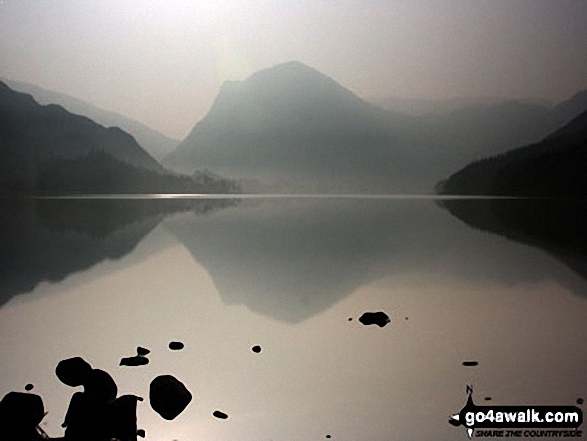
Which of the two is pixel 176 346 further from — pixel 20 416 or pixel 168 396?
pixel 20 416

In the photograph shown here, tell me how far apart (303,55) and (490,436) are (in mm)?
1330

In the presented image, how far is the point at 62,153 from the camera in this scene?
2068mm

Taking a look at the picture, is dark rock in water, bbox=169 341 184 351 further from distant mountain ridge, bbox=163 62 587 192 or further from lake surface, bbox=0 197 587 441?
distant mountain ridge, bbox=163 62 587 192

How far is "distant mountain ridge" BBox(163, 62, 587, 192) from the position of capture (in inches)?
79.3

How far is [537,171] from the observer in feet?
6.75

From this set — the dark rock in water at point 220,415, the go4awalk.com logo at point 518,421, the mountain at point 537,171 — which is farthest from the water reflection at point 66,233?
the go4awalk.com logo at point 518,421

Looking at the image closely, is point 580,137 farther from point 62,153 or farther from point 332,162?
point 62,153

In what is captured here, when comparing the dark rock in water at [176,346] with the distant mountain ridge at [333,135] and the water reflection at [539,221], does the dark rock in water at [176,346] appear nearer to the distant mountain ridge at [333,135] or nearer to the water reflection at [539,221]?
the distant mountain ridge at [333,135]

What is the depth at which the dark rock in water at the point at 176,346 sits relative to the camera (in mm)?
1996

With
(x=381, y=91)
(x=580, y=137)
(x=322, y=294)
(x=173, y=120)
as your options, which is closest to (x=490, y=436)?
(x=322, y=294)

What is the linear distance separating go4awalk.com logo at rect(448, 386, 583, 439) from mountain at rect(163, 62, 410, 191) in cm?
79

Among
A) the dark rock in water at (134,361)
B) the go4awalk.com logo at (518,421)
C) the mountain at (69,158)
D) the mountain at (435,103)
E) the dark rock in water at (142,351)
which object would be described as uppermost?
the mountain at (435,103)

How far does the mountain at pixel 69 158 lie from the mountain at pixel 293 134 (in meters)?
0.07

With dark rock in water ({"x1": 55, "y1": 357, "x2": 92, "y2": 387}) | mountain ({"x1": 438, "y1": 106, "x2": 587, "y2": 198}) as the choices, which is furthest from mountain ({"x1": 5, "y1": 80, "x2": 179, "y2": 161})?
mountain ({"x1": 438, "y1": 106, "x2": 587, "y2": 198})
